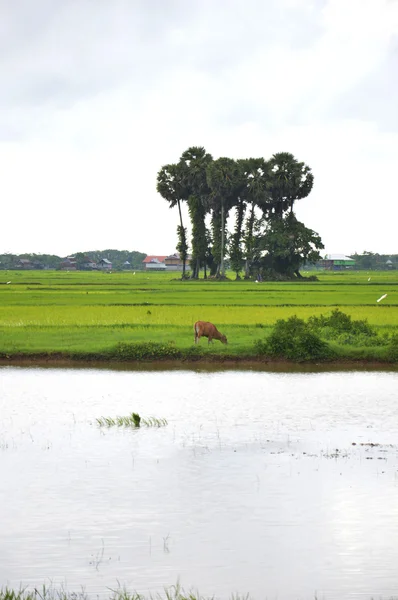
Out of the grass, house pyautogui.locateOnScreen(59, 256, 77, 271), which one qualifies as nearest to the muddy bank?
the grass

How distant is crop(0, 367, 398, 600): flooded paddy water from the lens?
A: 23.5 ft

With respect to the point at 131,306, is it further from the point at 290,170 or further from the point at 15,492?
the point at 290,170

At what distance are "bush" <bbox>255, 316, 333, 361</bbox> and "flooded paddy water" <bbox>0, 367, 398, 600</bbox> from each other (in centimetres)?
493

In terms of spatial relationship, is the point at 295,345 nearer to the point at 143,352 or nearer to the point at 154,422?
the point at 143,352

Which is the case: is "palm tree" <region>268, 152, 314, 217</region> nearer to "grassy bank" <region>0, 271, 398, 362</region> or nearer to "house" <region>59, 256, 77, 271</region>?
"grassy bank" <region>0, 271, 398, 362</region>

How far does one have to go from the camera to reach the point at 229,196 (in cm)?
8931

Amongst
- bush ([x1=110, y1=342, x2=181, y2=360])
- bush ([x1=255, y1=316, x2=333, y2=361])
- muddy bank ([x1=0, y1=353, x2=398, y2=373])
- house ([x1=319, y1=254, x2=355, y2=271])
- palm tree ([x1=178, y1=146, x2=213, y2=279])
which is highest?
palm tree ([x1=178, y1=146, x2=213, y2=279])

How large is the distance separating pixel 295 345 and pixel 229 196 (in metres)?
69.1

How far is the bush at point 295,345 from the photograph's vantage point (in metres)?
21.0

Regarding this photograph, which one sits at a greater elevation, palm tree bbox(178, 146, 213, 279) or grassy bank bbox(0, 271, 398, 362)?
palm tree bbox(178, 146, 213, 279)

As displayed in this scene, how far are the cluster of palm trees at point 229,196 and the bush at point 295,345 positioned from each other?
6498 cm

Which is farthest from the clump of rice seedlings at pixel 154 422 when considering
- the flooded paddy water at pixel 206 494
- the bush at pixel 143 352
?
the bush at pixel 143 352

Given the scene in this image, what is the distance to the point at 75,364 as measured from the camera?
2120 centimetres

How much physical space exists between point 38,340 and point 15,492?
47.4ft
